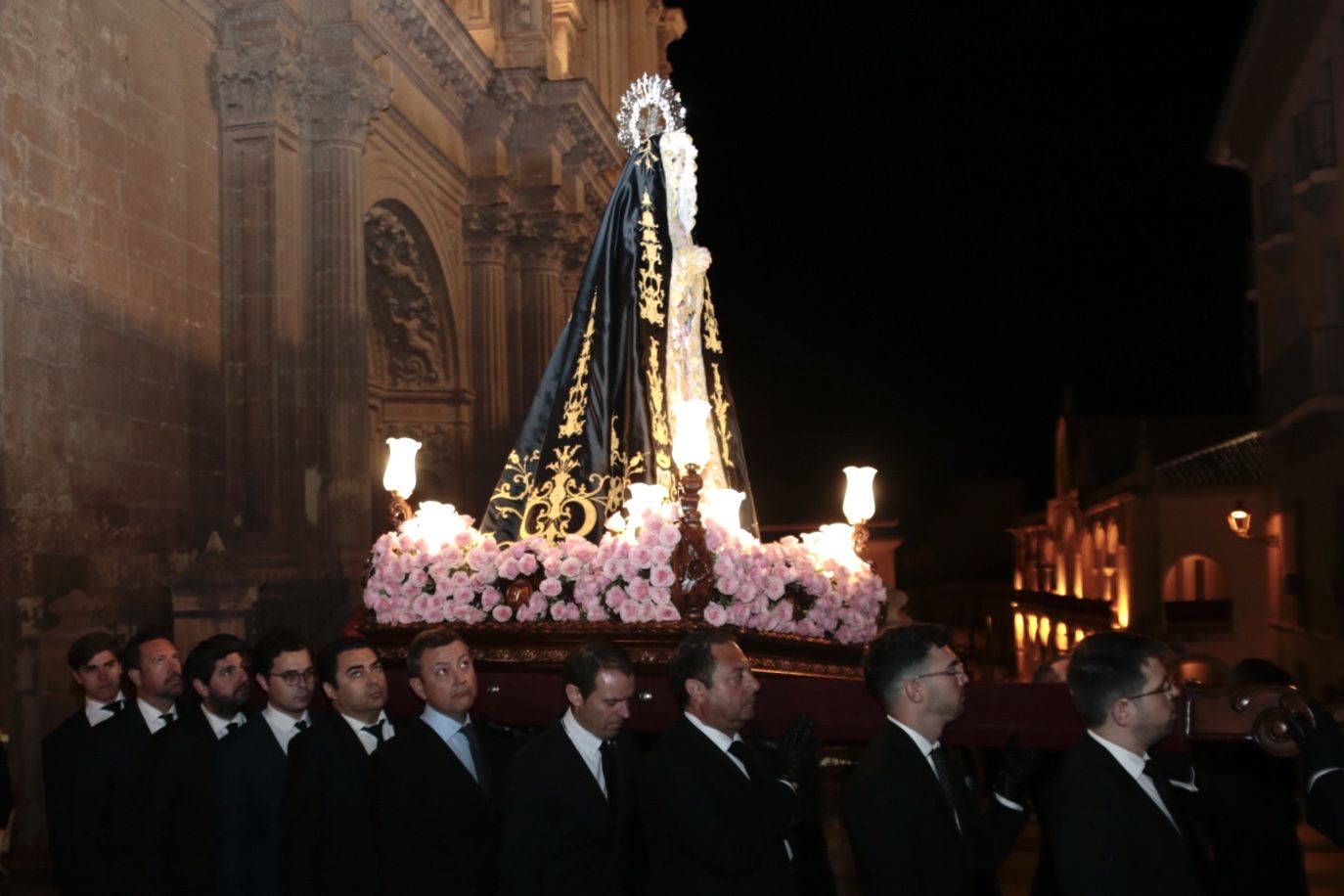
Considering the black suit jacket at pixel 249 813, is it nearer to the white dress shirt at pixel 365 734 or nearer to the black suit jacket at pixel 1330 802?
the white dress shirt at pixel 365 734

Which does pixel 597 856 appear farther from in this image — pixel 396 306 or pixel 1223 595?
pixel 1223 595

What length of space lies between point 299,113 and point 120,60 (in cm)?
246

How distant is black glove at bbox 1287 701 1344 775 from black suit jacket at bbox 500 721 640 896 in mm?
1934

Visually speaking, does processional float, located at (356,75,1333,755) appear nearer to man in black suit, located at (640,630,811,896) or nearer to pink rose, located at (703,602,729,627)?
pink rose, located at (703,602,729,627)

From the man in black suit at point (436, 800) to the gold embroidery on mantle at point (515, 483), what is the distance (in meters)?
2.10

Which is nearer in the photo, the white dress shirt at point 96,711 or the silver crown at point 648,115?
the white dress shirt at point 96,711

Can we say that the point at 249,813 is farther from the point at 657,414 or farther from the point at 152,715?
the point at 657,414

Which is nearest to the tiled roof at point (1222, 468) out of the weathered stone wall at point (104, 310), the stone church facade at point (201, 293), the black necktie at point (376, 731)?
the stone church facade at point (201, 293)

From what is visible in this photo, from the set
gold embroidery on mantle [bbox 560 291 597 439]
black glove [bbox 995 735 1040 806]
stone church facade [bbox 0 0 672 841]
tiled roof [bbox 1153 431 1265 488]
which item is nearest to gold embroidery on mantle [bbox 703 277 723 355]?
gold embroidery on mantle [bbox 560 291 597 439]

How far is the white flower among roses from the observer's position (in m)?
5.93

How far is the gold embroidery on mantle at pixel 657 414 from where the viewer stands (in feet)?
22.6

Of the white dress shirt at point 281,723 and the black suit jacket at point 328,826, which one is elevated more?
the white dress shirt at point 281,723

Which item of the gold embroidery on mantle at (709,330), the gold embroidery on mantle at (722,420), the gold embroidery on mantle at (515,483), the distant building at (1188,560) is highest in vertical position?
the gold embroidery on mantle at (709,330)

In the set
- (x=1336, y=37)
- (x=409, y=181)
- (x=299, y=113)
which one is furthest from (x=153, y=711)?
(x=1336, y=37)
